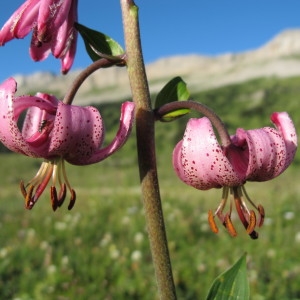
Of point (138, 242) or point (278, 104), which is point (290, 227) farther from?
point (278, 104)

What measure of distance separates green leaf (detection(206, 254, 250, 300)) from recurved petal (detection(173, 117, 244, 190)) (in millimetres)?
173

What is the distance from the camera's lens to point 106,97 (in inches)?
2852

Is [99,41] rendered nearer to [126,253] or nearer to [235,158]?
[235,158]

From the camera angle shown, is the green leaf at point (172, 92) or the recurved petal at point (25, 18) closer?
the recurved petal at point (25, 18)

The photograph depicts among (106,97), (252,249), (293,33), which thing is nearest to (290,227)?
(252,249)

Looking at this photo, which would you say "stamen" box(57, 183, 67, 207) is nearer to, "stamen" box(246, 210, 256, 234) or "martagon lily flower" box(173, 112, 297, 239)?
"martagon lily flower" box(173, 112, 297, 239)

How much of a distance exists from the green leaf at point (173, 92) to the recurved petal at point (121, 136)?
0.19 m

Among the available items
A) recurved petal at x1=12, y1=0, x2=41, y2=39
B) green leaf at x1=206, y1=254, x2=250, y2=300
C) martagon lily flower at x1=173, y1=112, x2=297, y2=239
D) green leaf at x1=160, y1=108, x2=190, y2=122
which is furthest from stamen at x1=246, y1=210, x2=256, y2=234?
recurved petal at x1=12, y1=0, x2=41, y2=39

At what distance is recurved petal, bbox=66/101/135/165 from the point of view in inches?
32.4

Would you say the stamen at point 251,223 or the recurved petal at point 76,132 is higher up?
the recurved petal at point 76,132

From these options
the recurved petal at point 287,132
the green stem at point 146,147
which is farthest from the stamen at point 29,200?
the recurved petal at point 287,132

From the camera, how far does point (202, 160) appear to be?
839 millimetres

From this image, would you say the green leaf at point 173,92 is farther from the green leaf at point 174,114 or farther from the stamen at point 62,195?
the stamen at point 62,195

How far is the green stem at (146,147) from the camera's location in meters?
0.87
